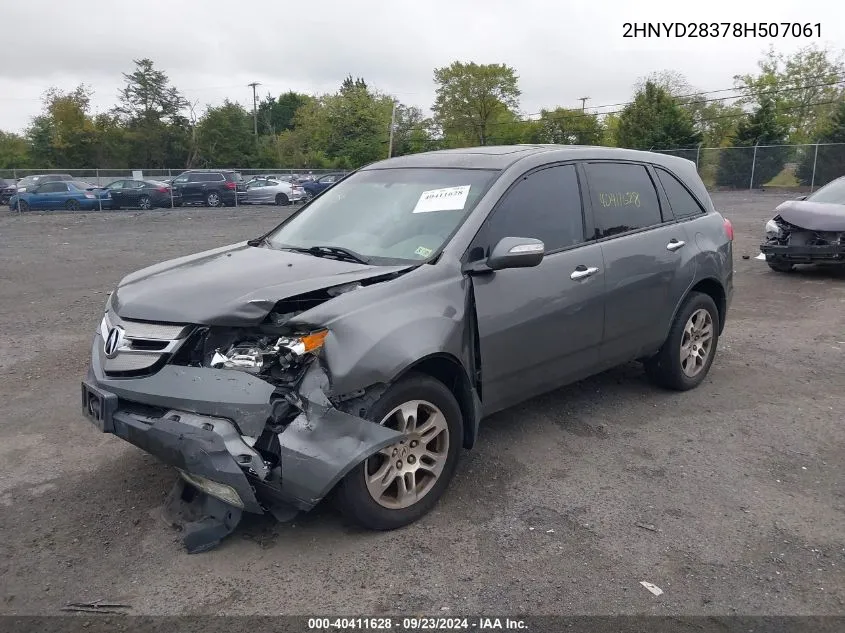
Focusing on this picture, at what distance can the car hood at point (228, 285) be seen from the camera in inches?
124

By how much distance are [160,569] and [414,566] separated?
1147 millimetres

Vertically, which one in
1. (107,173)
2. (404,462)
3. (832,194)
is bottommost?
(404,462)

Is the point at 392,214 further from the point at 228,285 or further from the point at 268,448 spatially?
the point at 268,448

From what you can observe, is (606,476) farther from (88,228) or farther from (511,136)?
(511,136)

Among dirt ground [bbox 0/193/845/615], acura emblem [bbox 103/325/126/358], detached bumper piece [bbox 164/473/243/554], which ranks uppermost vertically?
acura emblem [bbox 103/325/126/358]

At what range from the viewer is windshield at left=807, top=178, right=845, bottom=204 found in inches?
400

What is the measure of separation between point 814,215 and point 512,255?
8.10m

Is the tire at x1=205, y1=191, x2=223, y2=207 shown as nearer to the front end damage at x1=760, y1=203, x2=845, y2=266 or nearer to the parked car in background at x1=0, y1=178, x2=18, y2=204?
the parked car in background at x1=0, y1=178, x2=18, y2=204

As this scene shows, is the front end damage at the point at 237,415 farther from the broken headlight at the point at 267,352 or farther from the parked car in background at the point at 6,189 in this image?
the parked car in background at the point at 6,189

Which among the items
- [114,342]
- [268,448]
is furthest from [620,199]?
[114,342]

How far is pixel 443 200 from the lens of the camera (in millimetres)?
4094

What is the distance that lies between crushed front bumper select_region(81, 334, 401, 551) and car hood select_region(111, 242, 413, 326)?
0.88 feet

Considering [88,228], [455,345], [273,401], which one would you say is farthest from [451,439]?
[88,228]

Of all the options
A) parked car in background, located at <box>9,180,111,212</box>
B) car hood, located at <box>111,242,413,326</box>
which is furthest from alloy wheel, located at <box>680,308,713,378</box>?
parked car in background, located at <box>9,180,111,212</box>
